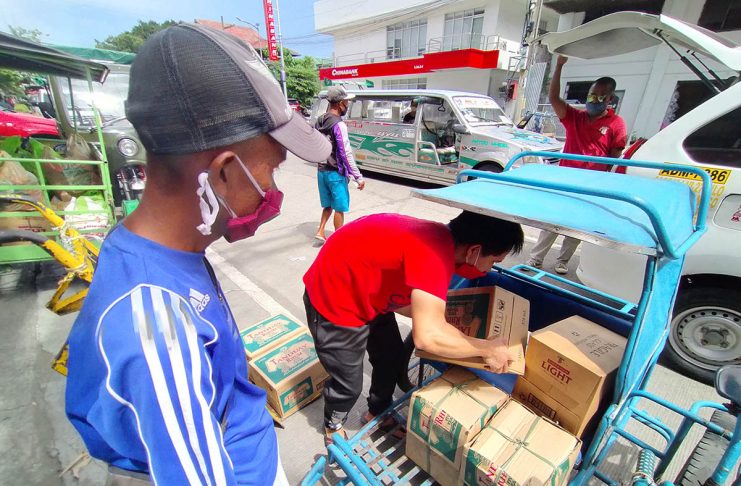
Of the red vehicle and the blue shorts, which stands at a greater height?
the red vehicle

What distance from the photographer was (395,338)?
200 cm

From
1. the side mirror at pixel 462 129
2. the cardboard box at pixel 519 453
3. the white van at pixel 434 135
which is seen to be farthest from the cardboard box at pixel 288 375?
the side mirror at pixel 462 129

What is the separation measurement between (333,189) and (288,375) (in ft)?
8.43

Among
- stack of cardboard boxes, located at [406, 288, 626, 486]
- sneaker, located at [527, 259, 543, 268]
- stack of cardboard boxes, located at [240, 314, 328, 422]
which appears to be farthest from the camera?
sneaker, located at [527, 259, 543, 268]

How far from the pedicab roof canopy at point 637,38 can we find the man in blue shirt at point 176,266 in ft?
8.00

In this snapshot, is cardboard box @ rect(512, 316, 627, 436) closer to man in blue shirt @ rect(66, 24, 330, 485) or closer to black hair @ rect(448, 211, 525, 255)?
black hair @ rect(448, 211, 525, 255)

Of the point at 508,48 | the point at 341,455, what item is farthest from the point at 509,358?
the point at 508,48

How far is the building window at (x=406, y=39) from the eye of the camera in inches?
854

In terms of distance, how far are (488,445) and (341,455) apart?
0.68 meters

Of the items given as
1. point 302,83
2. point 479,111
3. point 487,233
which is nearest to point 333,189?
point 487,233

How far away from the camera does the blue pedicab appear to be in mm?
1189

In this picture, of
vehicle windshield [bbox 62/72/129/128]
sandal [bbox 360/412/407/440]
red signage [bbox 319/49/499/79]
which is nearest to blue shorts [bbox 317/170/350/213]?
sandal [bbox 360/412/407/440]

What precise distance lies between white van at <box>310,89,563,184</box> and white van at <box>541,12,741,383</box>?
3483 millimetres

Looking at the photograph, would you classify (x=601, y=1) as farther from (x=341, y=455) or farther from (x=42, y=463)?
(x=42, y=463)
